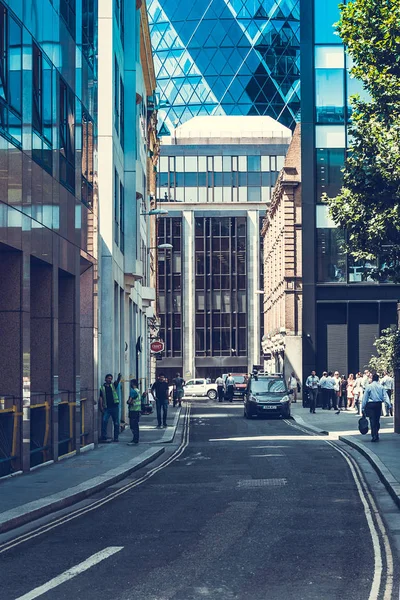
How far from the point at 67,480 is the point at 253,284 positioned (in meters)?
83.6

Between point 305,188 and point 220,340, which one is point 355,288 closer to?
point 305,188

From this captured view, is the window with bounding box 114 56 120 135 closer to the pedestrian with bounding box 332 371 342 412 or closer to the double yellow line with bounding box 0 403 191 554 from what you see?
the double yellow line with bounding box 0 403 191 554

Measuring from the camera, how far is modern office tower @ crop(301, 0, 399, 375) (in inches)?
2074

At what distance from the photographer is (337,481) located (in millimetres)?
17406

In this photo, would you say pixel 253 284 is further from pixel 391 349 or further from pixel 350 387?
pixel 391 349

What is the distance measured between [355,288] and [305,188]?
5729 mm

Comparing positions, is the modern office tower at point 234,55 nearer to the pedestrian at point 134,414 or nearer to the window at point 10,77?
the pedestrian at point 134,414

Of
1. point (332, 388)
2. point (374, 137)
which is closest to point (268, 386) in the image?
point (332, 388)

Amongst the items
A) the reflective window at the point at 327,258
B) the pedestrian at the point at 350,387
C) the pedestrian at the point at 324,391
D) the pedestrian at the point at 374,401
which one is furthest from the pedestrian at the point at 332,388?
the pedestrian at the point at 374,401

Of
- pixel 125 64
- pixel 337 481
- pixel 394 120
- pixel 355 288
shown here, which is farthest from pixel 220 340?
pixel 337 481

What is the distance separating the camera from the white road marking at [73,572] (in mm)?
8352

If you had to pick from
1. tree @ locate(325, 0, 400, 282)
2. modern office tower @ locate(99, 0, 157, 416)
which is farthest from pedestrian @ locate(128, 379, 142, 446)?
tree @ locate(325, 0, 400, 282)

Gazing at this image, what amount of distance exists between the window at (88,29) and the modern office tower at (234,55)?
9218 cm

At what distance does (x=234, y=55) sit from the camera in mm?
118750
